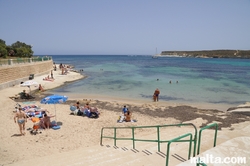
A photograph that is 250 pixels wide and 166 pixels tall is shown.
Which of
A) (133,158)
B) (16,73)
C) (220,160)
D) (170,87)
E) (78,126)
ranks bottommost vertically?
(78,126)

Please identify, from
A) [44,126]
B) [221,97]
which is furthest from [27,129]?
[221,97]

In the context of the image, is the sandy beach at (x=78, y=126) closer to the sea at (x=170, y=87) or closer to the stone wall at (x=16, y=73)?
the sea at (x=170, y=87)

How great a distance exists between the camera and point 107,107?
50.4 feet

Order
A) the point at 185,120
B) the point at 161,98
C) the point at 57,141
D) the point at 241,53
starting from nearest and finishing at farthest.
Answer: the point at 57,141, the point at 185,120, the point at 161,98, the point at 241,53

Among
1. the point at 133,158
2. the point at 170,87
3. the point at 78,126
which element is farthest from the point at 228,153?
the point at 170,87

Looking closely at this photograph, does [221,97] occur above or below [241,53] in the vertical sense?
below

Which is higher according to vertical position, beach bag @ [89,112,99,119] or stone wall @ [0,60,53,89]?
stone wall @ [0,60,53,89]

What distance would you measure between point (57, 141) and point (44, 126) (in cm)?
195

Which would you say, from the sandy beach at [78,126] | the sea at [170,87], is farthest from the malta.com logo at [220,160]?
the sea at [170,87]

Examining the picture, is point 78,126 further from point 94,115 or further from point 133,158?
point 133,158

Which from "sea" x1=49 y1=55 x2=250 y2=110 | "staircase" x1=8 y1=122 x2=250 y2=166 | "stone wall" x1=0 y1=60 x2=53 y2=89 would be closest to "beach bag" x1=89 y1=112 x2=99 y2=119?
"staircase" x1=8 y1=122 x2=250 y2=166

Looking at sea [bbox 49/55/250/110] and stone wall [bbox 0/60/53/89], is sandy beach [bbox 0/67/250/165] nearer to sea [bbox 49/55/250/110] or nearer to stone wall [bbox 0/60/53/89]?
sea [bbox 49/55/250/110]

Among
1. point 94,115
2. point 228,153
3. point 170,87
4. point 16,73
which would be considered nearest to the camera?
point 228,153

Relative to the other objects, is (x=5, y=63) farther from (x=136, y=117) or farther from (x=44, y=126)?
(x=136, y=117)
